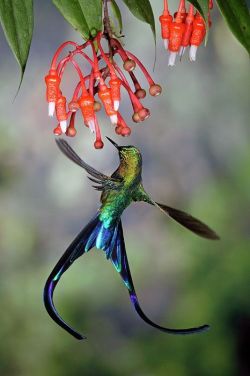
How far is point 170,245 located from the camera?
8.71ft

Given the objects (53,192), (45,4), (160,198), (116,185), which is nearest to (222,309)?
(160,198)

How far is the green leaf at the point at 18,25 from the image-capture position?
0.58 metres

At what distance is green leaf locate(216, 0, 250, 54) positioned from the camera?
0.61 meters

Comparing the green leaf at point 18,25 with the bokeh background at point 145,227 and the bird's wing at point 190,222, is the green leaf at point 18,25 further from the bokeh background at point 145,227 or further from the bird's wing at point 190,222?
the bokeh background at point 145,227

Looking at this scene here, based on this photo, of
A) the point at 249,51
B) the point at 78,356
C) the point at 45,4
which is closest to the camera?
the point at 249,51

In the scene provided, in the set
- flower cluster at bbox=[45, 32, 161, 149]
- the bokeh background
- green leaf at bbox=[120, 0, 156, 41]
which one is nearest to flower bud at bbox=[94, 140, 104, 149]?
flower cluster at bbox=[45, 32, 161, 149]

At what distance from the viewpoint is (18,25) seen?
59cm

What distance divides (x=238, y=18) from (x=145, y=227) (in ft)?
6.63

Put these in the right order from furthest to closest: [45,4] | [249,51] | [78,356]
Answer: [78,356]
[45,4]
[249,51]

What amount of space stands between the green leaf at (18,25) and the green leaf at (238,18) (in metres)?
0.15

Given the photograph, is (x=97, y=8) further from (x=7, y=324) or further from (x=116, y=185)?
(x=7, y=324)

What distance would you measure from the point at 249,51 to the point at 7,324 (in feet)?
6.99

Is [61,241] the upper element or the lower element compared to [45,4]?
lower

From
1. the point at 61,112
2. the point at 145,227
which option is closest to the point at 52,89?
the point at 61,112
